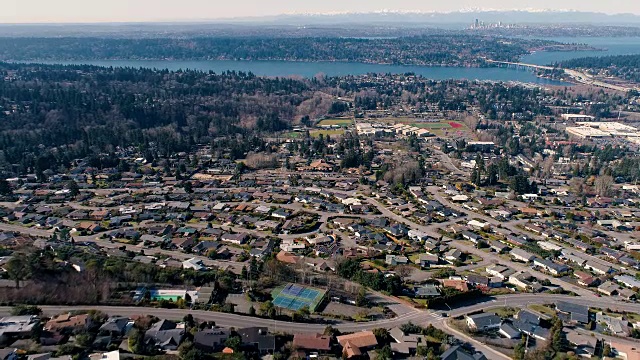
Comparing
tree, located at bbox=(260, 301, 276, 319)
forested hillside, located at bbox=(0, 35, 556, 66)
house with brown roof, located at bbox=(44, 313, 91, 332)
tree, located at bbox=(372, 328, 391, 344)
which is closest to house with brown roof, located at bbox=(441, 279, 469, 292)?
tree, located at bbox=(372, 328, 391, 344)

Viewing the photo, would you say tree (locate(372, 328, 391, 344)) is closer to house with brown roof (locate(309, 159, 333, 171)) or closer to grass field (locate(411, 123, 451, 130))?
house with brown roof (locate(309, 159, 333, 171))

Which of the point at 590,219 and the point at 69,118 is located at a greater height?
the point at 69,118

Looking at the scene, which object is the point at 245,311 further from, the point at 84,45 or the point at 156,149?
the point at 84,45

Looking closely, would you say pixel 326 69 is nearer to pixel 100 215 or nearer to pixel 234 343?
pixel 100 215

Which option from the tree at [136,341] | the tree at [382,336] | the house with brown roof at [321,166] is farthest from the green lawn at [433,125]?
the tree at [136,341]

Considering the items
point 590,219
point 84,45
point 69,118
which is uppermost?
point 84,45

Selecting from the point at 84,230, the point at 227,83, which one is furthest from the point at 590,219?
the point at 227,83

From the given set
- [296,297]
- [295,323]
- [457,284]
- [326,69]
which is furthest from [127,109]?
[326,69]

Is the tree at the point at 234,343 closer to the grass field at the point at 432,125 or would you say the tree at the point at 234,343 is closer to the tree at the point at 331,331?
the tree at the point at 331,331
